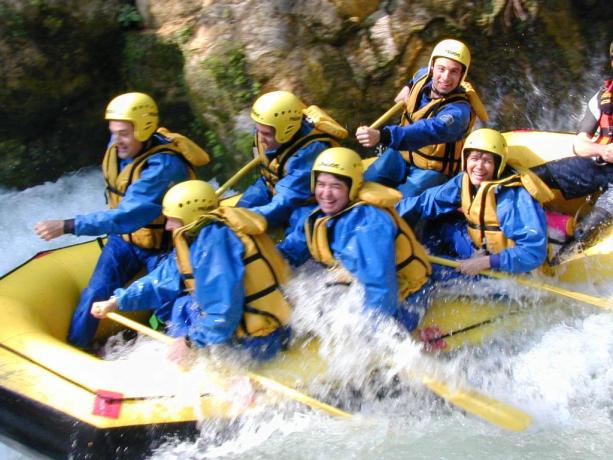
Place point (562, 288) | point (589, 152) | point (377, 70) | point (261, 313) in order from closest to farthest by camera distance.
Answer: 1. point (261, 313)
2. point (562, 288)
3. point (589, 152)
4. point (377, 70)

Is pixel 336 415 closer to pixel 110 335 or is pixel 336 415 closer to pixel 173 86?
pixel 110 335

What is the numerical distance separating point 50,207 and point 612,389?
4643 mm

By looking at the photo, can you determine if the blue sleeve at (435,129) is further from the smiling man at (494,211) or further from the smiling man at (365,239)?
the smiling man at (365,239)

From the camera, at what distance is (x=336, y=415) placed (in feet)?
12.2

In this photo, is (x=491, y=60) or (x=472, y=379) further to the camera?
(x=491, y=60)

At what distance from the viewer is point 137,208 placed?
4.18 metres

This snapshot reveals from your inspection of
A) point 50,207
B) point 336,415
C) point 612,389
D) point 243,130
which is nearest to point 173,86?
point 243,130

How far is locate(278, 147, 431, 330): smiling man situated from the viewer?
3596mm

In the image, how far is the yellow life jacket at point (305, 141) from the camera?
4.36m

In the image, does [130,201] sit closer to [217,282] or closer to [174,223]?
[174,223]

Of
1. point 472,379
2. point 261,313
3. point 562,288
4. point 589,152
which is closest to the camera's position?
point 261,313

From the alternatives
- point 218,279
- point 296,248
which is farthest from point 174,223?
point 296,248

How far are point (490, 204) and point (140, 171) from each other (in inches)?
76.2

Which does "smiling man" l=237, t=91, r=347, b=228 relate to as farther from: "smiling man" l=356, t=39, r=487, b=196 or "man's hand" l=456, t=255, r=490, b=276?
"man's hand" l=456, t=255, r=490, b=276
